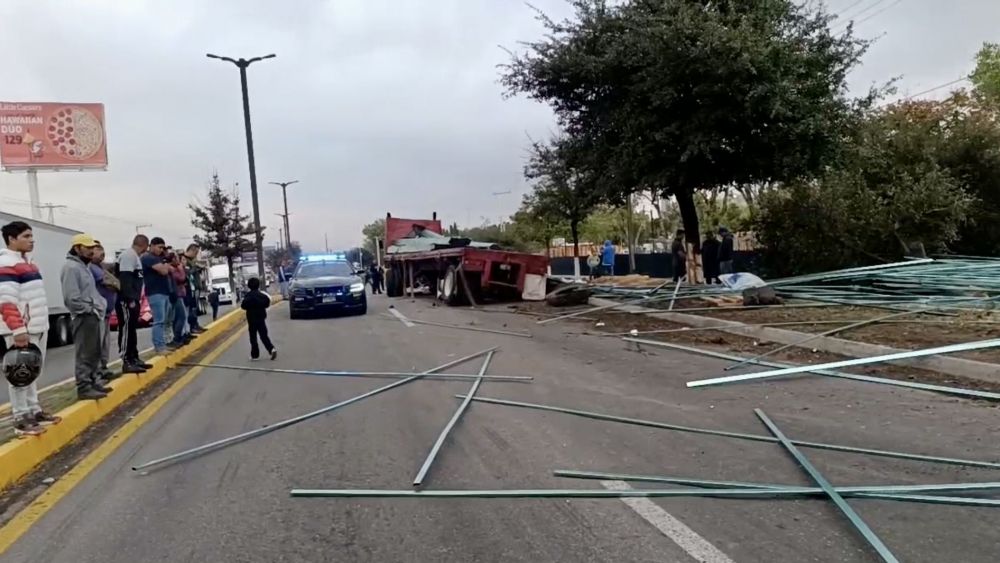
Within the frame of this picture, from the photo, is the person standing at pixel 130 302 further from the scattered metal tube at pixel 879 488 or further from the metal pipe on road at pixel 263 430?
the scattered metal tube at pixel 879 488

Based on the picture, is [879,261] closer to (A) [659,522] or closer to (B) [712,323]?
(B) [712,323]

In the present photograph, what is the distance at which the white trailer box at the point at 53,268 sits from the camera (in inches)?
687

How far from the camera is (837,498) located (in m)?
4.22

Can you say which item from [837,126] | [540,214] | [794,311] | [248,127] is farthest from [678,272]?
[248,127]

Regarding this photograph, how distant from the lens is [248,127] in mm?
26156

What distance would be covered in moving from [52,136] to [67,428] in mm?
40787

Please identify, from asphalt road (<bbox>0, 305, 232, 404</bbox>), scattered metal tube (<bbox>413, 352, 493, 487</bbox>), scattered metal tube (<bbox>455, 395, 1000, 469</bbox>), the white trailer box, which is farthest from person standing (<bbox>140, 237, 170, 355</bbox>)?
the white trailer box

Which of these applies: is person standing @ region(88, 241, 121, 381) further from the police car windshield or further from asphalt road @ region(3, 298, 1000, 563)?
the police car windshield

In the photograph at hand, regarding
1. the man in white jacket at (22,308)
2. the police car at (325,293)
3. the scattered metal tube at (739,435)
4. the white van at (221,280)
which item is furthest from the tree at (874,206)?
the white van at (221,280)

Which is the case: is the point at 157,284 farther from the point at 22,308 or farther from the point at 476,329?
the point at 476,329

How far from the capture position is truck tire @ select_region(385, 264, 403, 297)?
27.2 m

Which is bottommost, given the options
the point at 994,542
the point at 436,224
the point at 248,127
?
the point at 994,542

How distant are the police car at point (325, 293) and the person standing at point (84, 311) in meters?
10.7

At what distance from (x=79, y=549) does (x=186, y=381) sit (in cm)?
607
